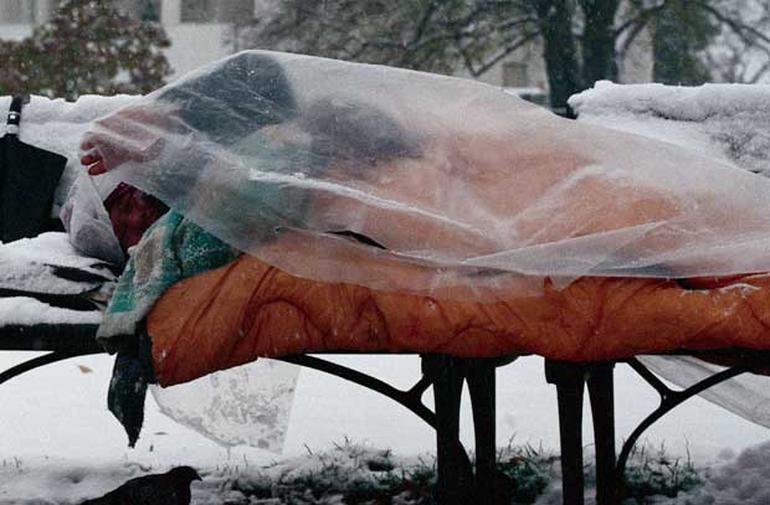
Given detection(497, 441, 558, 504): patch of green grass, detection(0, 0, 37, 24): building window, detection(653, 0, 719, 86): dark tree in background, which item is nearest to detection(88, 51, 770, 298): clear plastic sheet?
detection(497, 441, 558, 504): patch of green grass

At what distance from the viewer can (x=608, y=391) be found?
2.80 metres

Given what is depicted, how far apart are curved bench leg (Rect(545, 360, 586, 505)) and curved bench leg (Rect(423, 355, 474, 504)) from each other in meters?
0.21

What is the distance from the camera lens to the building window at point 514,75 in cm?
2019

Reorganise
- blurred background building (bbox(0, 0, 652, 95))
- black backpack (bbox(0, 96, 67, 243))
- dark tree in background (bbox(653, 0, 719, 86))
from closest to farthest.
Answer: black backpack (bbox(0, 96, 67, 243)), dark tree in background (bbox(653, 0, 719, 86)), blurred background building (bbox(0, 0, 652, 95))

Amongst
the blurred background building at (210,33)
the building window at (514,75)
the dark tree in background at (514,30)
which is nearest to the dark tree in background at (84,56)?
the dark tree in background at (514,30)

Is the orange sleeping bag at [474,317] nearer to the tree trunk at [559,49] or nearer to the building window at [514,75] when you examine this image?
the tree trunk at [559,49]

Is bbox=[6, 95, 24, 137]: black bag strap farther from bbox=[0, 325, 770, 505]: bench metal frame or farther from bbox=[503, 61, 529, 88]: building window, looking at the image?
bbox=[503, 61, 529, 88]: building window

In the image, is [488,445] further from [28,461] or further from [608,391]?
[28,461]

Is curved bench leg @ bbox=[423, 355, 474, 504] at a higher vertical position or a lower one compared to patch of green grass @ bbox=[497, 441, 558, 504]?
higher

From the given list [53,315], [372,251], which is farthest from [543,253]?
[53,315]

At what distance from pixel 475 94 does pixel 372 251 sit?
50 centimetres

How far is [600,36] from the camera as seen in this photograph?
626 inches

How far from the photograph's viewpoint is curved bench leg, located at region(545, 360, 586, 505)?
2459 mm

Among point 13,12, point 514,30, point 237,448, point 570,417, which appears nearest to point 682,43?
point 514,30
